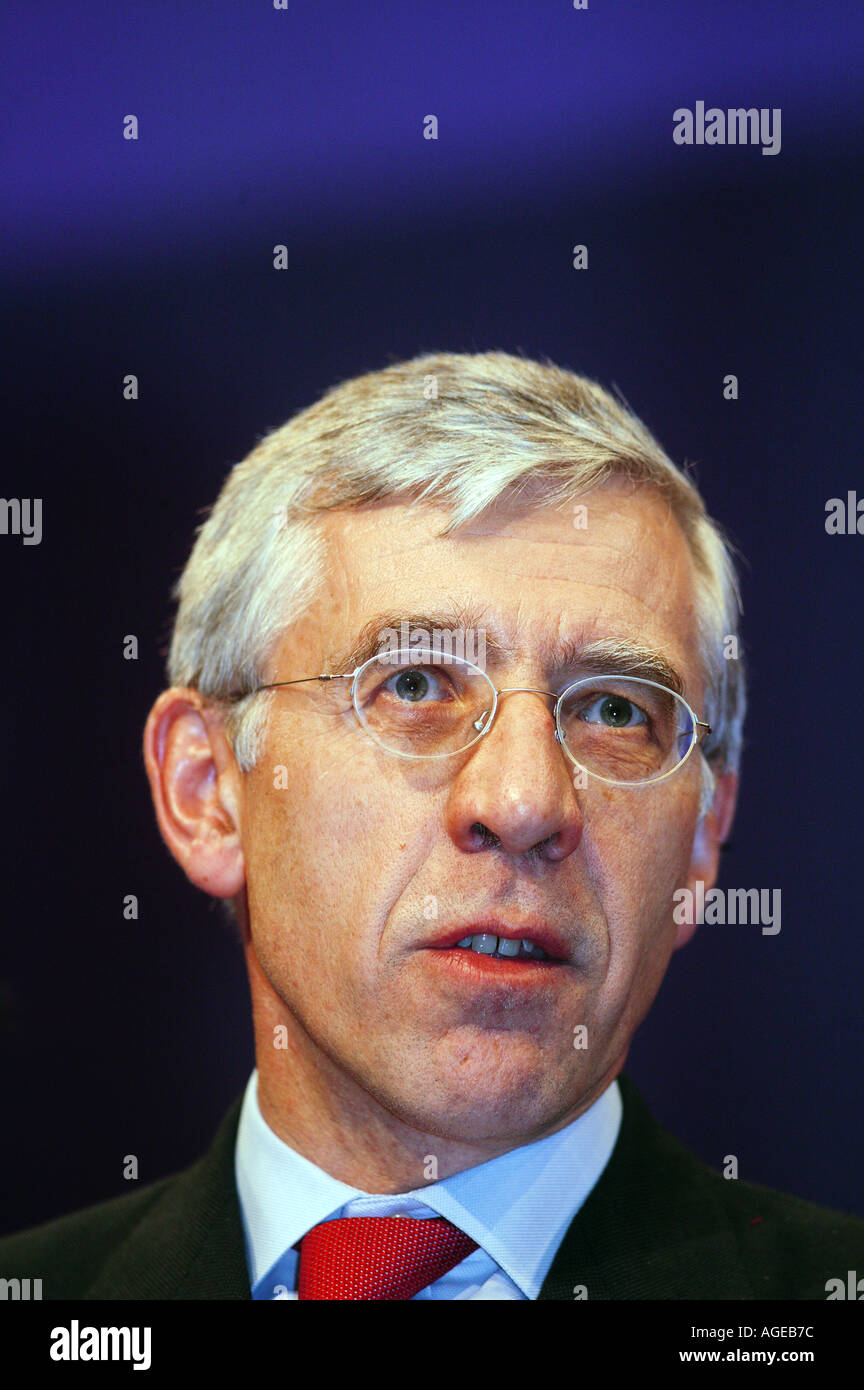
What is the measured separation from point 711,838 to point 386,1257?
0.83m

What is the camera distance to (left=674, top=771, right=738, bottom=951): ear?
2414 millimetres

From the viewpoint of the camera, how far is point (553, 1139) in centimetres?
224

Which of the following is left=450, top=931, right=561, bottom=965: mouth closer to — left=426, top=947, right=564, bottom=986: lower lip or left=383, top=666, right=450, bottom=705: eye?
left=426, top=947, right=564, bottom=986: lower lip

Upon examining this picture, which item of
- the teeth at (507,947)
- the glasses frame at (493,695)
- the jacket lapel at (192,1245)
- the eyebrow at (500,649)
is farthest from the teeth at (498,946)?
the jacket lapel at (192,1245)

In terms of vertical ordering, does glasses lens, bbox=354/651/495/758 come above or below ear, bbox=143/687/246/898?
above

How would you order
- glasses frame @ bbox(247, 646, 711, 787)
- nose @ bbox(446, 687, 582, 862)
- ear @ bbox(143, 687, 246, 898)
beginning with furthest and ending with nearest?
ear @ bbox(143, 687, 246, 898) → glasses frame @ bbox(247, 646, 711, 787) → nose @ bbox(446, 687, 582, 862)

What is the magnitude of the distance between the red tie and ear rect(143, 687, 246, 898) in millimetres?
557

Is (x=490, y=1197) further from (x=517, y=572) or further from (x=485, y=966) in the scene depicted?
(x=517, y=572)

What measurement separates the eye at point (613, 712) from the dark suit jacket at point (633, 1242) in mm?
592

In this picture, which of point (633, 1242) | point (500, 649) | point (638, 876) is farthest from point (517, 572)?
point (633, 1242)

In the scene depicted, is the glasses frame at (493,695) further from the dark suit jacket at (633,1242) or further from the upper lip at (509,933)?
the dark suit jacket at (633,1242)

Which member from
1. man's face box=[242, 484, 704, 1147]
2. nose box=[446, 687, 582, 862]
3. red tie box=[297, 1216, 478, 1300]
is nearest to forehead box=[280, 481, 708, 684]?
man's face box=[242, 484, 704, 1147]

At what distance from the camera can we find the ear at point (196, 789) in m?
2.41

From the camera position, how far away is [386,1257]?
2152 mm
